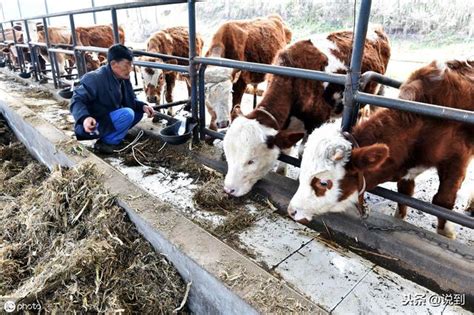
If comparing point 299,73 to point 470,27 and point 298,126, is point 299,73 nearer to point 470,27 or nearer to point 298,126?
point 298,126

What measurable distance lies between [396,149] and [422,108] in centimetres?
46

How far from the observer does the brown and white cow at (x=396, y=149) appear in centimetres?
226

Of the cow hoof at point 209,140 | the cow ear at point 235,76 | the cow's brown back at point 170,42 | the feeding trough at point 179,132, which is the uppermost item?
the cow's brown back at point 170,42

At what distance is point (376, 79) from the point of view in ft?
8.26

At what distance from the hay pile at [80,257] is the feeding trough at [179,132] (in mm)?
792

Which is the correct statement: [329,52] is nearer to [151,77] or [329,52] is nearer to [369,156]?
[369,156]

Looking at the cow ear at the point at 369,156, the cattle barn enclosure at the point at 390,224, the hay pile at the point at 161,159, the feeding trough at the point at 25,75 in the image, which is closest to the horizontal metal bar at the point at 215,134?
the hay pile at the point at 161,159

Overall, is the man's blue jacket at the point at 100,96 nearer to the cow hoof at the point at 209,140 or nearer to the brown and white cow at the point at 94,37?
the cow hoof at the point at 209,140

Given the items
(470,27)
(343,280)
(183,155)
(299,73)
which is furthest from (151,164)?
(470,27)

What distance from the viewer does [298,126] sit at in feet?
11.8

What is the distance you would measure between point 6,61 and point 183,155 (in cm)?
1179

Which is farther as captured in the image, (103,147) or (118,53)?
(103,147)

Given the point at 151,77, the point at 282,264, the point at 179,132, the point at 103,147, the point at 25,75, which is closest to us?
the point at 282,264

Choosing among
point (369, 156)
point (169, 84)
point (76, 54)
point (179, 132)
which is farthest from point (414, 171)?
point (76, 54)
